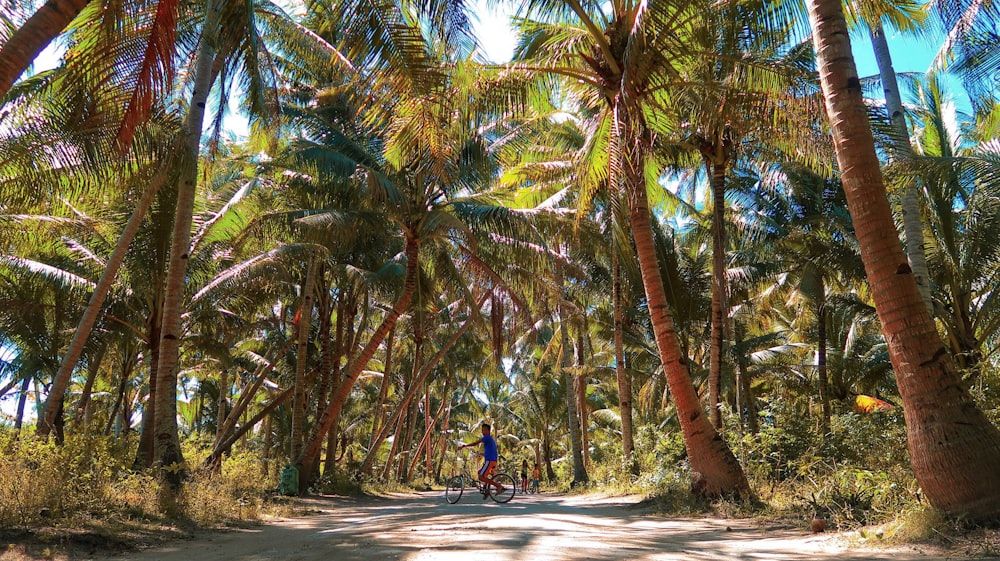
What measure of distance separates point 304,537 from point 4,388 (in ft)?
81.4

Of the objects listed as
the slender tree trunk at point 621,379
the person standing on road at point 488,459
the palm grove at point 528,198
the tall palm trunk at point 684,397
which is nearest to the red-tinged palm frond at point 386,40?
the palm grove at point 528,198

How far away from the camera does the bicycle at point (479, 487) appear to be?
14.2 metres

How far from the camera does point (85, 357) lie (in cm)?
1814

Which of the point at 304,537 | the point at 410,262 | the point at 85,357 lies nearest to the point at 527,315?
the point at 410,262

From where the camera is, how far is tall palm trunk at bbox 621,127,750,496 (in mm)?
9266

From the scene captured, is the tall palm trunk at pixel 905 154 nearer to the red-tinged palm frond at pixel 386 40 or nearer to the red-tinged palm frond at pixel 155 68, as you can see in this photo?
the red-tinged palm frond at pixel 386 40

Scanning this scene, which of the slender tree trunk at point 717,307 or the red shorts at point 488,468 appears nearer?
the slender tree trunk at point 717,307

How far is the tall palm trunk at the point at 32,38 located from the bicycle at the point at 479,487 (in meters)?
11.5

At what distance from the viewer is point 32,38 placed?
4.93 metres

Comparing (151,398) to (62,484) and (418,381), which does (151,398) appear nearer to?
(62,484)

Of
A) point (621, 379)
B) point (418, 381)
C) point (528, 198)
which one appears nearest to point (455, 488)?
point (621, 379)

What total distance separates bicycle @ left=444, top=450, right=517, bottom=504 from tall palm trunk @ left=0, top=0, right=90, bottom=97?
11526 millimetres

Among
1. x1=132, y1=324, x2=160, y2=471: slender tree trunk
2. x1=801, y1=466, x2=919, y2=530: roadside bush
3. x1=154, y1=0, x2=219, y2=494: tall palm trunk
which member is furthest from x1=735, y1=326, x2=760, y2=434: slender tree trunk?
x1=132, y1=324, x2=160, y2=471: slender tree trunk

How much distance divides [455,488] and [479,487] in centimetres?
59
